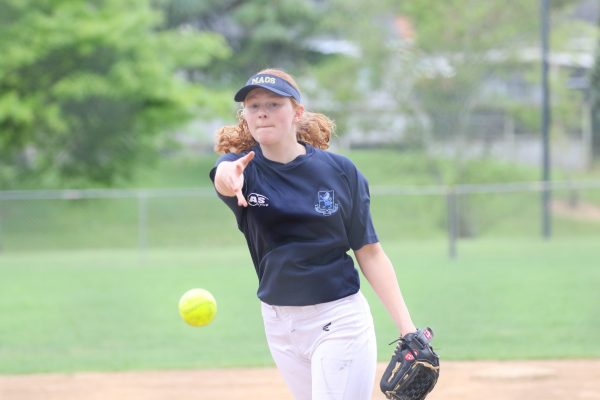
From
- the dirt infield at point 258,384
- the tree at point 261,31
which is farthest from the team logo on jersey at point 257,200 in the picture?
the tree at point 261,31

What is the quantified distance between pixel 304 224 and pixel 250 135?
1.57 feet

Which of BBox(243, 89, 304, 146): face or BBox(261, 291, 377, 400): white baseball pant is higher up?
BBox(243, 89, 304, 146): face

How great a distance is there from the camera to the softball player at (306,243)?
148 inches

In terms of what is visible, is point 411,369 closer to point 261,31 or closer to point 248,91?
point 248,91

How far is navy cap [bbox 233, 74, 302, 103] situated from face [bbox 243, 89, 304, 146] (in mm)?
28

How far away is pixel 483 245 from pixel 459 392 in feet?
45.5

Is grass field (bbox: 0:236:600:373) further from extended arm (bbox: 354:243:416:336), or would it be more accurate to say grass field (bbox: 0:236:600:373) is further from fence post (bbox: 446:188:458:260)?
extended arm (bbox: 354:243:416:336)

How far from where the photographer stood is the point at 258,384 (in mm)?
7859

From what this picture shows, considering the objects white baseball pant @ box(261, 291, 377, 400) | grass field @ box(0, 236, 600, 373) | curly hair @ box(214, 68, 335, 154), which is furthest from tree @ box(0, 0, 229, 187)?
white baseball pant @ box(261, 291, 377, 400)

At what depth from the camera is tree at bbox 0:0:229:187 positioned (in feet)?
76.8

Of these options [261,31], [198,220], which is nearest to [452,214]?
[198,220]

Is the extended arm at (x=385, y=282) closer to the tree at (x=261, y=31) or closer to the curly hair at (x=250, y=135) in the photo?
the curly hair at (x=250, y=135)

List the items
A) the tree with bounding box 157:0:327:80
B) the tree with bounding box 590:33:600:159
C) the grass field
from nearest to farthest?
the grass field
the tree with bounding box 590:33:600:159
the tree with bounding box 157:0:327:80

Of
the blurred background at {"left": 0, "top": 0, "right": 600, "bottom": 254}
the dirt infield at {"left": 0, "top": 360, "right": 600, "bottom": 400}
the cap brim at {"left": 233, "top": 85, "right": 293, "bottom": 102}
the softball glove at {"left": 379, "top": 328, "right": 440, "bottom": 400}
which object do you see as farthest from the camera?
the blurred background at {"left": 0, "top": 0, "right": 600, "bottom": 254}
